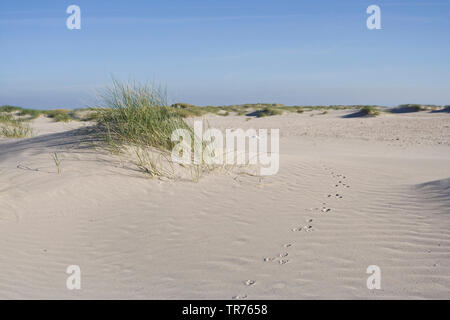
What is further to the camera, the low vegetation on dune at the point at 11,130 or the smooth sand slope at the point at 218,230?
the low vegetation on dune at the point at 11,130

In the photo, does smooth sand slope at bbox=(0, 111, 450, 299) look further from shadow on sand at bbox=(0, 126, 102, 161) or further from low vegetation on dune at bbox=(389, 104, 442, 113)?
low vegetation on dune at bbox=(389, 104, 442, 113)

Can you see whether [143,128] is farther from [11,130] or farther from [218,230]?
[11,130]

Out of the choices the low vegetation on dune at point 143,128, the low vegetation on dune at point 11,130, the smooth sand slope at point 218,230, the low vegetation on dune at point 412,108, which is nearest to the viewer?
the smooth sand slope at point 218,230

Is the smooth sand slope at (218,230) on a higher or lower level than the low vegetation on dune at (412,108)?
lower

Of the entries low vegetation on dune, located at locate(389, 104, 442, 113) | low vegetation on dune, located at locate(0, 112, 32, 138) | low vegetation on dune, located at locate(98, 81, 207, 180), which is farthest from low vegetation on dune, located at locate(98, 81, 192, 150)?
low vegetation on dune, located at locate(389, 104, 442, 113)

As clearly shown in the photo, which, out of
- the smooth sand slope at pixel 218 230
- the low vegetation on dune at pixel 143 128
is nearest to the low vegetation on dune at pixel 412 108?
the smooth sand slope at pixel 218 230

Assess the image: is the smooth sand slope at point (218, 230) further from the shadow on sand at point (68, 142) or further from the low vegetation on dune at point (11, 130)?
the low vegetation on dune at point (11, 130)

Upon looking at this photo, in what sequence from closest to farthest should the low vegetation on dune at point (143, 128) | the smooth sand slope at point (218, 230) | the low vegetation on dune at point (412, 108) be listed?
1. the smooth sand slope at point (218, 230)
2. the low vegetation on dune at point (143, 128)
3. the low vegetation on dune at point (412, 108)

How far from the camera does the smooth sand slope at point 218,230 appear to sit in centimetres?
316

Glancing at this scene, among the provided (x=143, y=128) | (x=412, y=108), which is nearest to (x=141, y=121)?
(x=143, y=128)

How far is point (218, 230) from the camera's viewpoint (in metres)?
4.37

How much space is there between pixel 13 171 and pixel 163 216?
131 inches

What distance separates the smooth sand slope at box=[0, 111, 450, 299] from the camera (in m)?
3.16
